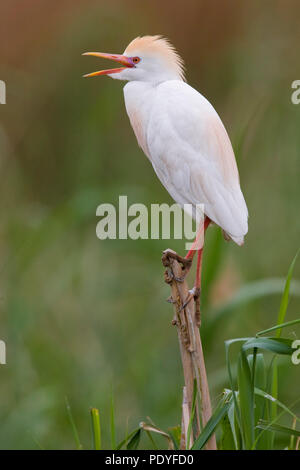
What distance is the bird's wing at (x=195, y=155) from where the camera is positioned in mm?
1669

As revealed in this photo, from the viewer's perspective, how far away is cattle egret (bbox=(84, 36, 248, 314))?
1684 mm

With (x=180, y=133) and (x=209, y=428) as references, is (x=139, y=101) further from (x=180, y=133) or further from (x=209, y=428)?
(x=209, y=428)

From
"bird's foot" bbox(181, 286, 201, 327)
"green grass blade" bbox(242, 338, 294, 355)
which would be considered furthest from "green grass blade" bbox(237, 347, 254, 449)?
"bird's foot" bbox(181, 286, 201, 327)

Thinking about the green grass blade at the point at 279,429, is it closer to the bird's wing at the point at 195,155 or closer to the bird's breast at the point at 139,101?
the bird's wing at the point at 195,155

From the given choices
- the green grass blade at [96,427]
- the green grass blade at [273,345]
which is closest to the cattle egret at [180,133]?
the green grass blade at [273,345]

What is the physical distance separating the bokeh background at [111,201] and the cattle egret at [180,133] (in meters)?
0.20

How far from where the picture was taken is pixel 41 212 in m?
2.90

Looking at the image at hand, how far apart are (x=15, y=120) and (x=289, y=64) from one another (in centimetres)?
134

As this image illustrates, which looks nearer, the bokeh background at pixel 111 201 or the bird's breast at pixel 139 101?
the bird's breast at pixel 139 101

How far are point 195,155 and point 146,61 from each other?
0.81ft

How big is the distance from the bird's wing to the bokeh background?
197 millimetres

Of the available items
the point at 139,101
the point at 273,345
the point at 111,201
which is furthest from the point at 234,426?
the point at 111,201

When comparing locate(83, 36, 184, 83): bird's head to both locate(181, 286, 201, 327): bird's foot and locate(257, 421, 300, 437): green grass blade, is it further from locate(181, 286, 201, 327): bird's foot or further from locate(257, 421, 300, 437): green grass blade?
locate(257, 421, 300, 437): green grass blade

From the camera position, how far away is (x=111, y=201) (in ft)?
8.76
